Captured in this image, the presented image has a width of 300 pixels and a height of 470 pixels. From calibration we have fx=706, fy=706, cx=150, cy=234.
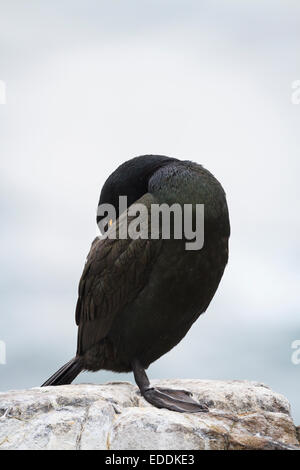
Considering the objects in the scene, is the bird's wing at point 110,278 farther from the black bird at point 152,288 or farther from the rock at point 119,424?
the rock at point 119,424

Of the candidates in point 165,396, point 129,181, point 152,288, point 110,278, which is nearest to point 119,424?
point 165,396

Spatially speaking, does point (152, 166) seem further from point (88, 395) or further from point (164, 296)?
point (88, 395)

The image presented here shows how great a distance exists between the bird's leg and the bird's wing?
1.54ft

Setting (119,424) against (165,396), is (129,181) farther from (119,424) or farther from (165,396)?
(119,424)

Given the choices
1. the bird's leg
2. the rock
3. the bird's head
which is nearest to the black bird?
the bird's leg

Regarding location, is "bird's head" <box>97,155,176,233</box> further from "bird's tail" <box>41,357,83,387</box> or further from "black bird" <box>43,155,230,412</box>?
"bird's tail" <box>41,357,83,387</box>

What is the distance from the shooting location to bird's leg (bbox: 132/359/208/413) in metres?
5.78

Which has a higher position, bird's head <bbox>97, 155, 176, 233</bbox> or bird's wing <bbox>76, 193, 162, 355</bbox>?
bird's head <bbox>97, 155, 176, 233</bbox>

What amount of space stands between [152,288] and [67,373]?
1.30 m

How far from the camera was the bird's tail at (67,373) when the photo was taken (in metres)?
6.55

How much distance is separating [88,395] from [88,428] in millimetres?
430

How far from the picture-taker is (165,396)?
19.4ft
